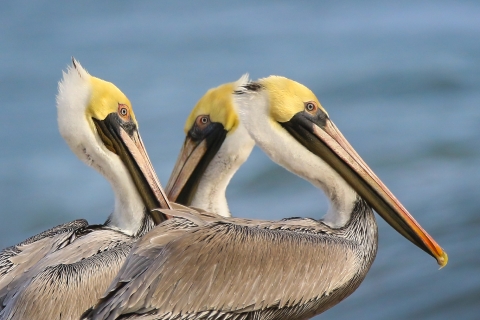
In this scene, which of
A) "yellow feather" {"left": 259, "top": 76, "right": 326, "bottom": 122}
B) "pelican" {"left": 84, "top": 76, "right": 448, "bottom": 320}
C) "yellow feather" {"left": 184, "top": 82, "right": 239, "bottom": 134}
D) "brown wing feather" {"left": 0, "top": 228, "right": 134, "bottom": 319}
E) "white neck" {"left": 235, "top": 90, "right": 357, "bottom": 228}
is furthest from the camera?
"yellow feather" {"left": 184, "top": 82, "right": 239, "bottom": 134}

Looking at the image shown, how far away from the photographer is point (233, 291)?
5445 mm

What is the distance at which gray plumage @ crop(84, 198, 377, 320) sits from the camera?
17.2 feet

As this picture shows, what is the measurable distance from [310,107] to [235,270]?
47.1 inches

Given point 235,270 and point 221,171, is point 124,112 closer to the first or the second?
point 221,171

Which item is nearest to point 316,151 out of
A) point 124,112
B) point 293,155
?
point 293,155

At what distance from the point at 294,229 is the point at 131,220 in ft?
3.32

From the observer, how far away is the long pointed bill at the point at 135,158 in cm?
605

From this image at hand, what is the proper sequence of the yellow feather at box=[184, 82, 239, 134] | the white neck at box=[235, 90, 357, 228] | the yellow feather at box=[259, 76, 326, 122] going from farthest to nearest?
the yellow feather at box=[184, 82, 239, 134], the yellow feather at box=[259, 76, 326, 122], the white neck at box=[235, 90, 357, 228]

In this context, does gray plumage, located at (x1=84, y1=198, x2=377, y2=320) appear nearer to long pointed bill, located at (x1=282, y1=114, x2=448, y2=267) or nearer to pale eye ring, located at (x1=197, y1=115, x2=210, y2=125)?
long pointed bill, located at (x1=282, y1=114, x2=448, y2=267)

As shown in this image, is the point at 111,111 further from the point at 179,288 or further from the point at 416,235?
the point at 416,235

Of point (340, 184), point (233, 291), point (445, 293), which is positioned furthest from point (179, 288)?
point (445, 293)

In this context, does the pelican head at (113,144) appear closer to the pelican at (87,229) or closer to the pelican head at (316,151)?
the pelican at (87,229)

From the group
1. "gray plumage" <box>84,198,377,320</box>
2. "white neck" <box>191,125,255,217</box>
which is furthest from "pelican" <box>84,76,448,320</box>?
"white neck" <box>191,125,255,217</box>

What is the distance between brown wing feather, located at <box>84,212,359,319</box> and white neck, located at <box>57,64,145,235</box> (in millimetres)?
592
